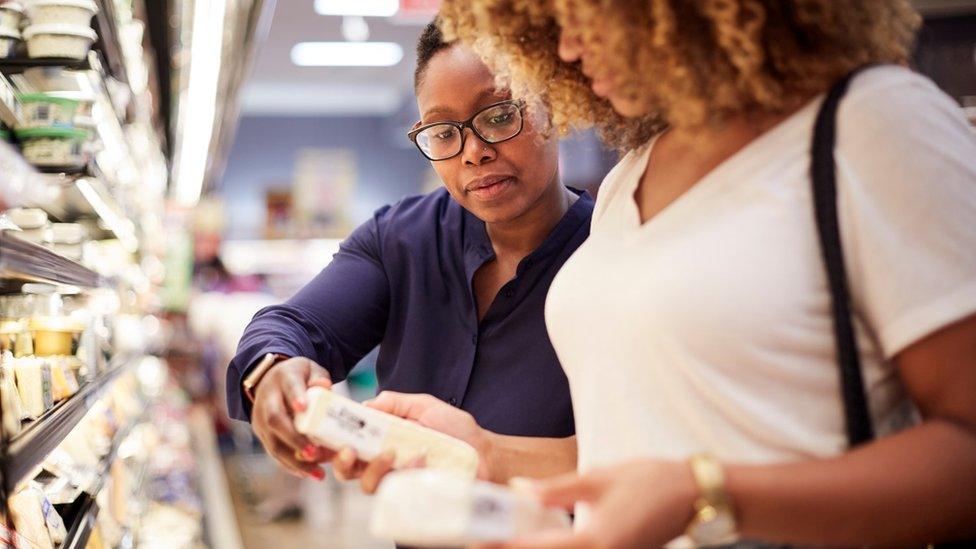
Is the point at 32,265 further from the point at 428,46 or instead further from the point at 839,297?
the point at 839,297

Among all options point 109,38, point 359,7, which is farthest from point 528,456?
point 359,7

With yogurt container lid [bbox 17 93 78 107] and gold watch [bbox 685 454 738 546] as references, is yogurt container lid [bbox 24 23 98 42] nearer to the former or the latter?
yogurt container lid [bbox 17 93 78 107]

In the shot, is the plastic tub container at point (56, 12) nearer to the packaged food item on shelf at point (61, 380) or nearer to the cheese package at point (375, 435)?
the packaged food item on shelf at point (61, 380)

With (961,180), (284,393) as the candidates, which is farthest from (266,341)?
(961,180)

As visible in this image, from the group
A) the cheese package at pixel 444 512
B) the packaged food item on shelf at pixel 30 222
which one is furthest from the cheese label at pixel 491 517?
the packaged food item on shelf at pixel 30 222

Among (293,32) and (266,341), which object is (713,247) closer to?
(266,341)

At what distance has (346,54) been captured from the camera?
11.3m

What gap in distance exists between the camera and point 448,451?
1.39 meters

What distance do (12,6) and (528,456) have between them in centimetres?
146

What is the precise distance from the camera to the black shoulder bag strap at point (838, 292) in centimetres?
100

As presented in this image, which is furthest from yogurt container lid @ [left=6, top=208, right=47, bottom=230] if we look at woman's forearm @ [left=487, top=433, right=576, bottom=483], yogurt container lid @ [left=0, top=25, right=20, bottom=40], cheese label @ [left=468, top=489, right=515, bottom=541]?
cheese label @ [left=468, top=489, right=515, bottom=541]

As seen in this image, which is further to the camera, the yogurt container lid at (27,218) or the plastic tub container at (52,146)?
the plastic tub container at (52,146)

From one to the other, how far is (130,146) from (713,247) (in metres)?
3.53

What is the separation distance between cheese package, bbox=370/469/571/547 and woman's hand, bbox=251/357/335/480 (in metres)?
0.53
